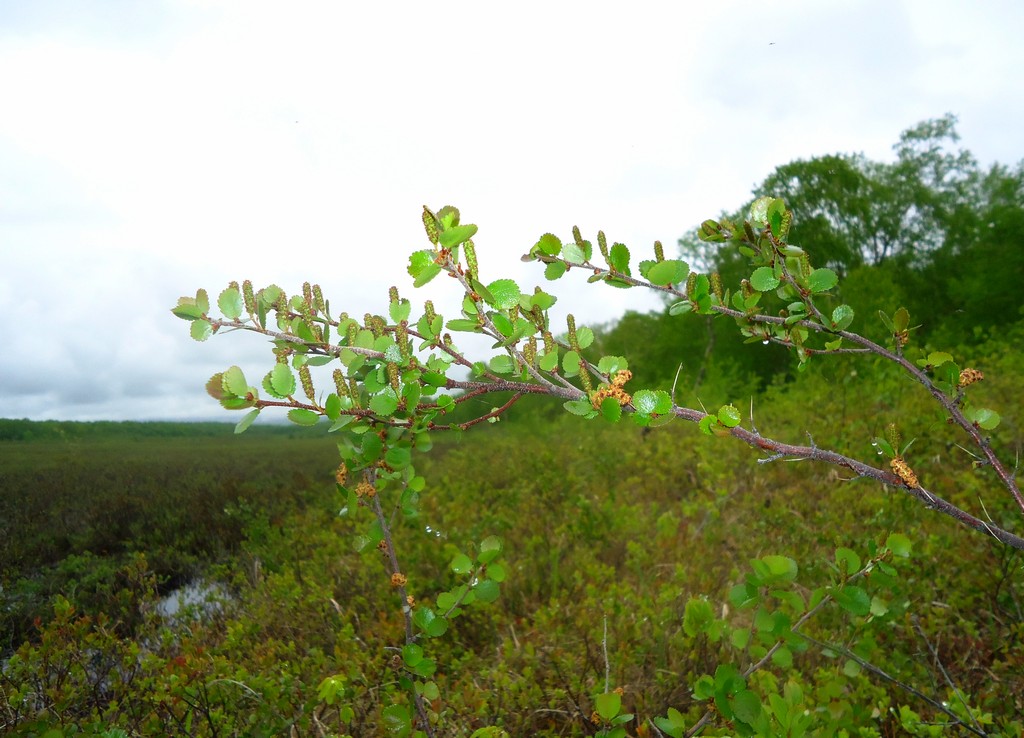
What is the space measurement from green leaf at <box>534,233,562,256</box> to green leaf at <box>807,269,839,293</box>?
0.61m

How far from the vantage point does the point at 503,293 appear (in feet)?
3.36

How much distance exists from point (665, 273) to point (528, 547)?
10.3 ft

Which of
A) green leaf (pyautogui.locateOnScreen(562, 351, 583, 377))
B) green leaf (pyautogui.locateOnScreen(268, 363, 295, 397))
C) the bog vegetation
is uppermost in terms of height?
green leaf (pyautogui.locateOnScreen(268, 363, 295, 397))

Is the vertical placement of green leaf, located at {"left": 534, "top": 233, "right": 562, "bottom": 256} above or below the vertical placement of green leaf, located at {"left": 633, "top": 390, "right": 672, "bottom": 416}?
above

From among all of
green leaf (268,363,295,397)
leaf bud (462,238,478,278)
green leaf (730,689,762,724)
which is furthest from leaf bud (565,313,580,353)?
green leaf (730,689,762,724)

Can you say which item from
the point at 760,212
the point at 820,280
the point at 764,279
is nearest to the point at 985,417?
the point at 820,280

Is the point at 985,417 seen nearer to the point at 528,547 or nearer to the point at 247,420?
the point at 247,420

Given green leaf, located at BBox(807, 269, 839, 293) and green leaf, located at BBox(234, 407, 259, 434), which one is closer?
green leaf, located at BBox(234, 407, 259, 434)

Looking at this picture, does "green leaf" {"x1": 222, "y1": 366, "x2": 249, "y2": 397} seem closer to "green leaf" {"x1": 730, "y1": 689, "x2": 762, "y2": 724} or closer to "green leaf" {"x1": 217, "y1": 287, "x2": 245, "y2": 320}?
"green leaf" {"x1": 217, "y1": 287, "x2": 245, "y2": 320}

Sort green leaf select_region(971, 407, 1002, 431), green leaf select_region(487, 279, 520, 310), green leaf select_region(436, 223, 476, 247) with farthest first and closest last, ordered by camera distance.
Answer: green leaf select_region(971, 407, 1002, 431), green leaf select_region(487, 279, 520, 310), green leaf select_region(436, 223, 476, 247)

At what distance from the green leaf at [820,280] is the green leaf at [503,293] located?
726 mm

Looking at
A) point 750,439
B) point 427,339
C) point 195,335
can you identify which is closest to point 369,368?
point 427,339

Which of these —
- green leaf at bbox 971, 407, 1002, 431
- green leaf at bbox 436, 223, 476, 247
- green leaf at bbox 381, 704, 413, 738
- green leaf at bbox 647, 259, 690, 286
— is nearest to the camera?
green leaf at bbox 436, 223, 476, 247

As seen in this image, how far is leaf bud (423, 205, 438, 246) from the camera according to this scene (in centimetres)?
93
